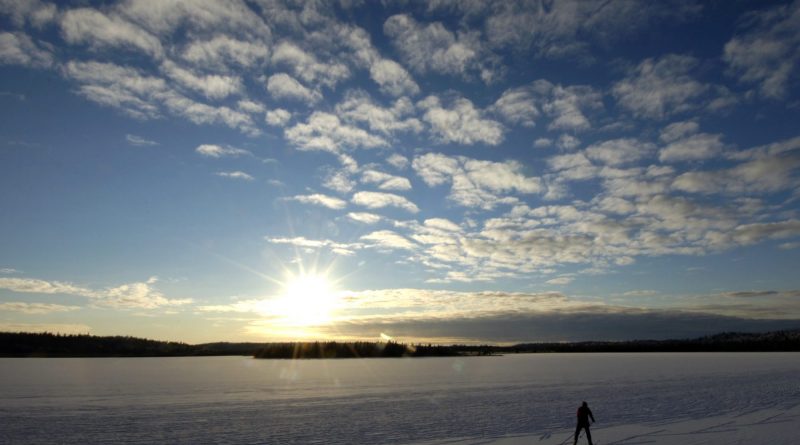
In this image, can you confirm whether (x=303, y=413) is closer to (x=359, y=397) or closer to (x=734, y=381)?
(x=359, y=397)

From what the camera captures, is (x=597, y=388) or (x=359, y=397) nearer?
(x=359, y=397)

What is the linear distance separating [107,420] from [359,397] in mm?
18226

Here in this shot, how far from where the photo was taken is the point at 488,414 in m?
31.8

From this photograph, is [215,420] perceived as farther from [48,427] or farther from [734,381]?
[734,381]

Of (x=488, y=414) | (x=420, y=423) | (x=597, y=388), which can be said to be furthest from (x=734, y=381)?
(x=420, y=423)

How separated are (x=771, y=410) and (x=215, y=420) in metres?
30.9

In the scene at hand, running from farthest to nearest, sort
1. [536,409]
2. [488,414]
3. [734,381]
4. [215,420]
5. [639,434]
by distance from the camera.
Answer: [734,381]
[536,409]
[488,414]
[215,420]
[639,434]

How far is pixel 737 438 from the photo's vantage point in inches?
870

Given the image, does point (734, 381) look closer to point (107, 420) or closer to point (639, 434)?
point (639, 434)

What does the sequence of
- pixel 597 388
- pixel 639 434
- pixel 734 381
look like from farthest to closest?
pixel 734 381
pixel 597 388
pixel 639 434

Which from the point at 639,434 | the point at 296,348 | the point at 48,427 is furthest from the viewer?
the point at 296,348

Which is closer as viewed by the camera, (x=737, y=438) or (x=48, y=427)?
(x=737, y=438)

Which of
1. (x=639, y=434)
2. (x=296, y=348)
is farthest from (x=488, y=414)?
(x=296, y=348)

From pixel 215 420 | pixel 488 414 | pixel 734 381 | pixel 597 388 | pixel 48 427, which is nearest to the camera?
pixel 48 427
